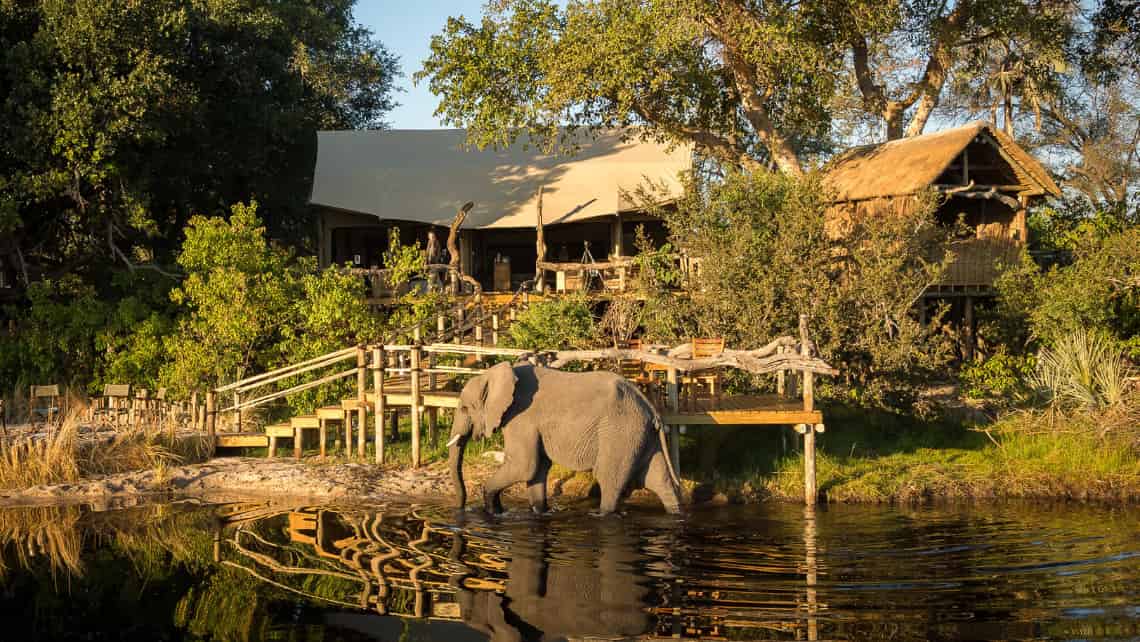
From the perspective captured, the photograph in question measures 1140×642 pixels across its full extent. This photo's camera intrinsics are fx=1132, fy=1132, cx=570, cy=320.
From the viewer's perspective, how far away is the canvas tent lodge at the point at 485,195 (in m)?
26.1

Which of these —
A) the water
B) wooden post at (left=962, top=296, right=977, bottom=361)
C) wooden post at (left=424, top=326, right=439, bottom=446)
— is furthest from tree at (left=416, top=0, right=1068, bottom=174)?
the water

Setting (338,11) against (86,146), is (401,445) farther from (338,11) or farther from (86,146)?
(338,11)

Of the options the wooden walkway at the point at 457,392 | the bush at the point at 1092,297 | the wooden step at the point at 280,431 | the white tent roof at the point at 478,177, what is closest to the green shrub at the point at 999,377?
the bush at the point at 1092,297

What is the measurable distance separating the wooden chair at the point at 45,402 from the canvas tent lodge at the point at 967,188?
13.5m

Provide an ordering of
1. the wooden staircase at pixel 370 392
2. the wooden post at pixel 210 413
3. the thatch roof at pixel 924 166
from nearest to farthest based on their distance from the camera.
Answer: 1. the wooden staircase at pixel 370 392
2. the wooden post at pixel 210 413
3. the thatch roof at pixel 924 166

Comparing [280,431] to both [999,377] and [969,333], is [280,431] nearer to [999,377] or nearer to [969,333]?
[999,377]

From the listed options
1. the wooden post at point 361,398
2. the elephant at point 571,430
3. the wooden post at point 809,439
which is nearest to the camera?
the elephant at point 571,430

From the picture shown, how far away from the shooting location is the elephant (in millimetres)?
11453

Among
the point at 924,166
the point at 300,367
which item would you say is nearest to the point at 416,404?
the point at 300,367

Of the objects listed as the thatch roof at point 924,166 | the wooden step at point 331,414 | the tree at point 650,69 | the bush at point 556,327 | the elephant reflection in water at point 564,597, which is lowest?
the elephant reflection in water at point 564,597

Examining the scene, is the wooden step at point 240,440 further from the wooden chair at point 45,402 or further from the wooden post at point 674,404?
the wooden post at point 674,404

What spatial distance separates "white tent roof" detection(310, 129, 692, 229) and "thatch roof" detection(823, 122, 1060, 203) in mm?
4260

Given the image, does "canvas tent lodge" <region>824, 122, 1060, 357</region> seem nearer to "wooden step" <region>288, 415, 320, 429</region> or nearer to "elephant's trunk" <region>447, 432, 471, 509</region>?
"wooden step" <region>288, 415, 320, 429</region>

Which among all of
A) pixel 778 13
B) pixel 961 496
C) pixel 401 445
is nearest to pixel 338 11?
pixel 778 13
